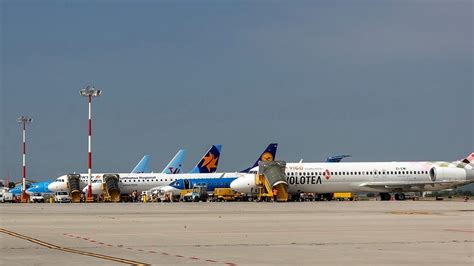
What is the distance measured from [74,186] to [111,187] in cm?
604

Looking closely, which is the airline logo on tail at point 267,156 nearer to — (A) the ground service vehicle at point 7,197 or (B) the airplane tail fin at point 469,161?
(B) the airplane tail fin at point 469,161

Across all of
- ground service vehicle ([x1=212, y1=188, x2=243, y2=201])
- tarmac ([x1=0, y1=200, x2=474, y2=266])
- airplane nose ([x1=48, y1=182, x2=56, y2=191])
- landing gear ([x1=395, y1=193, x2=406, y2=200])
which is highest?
airplane nose ([x1=48, y1=182, x2=56, y2=191])

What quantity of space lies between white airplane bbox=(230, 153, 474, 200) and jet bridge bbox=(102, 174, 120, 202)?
21.5 meters

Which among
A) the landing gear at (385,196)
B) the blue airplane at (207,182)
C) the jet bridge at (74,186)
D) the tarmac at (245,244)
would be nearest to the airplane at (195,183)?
the blue airplane at (207,182)

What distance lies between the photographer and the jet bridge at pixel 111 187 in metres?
124

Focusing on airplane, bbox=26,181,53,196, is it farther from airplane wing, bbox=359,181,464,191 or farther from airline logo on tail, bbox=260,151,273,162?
airplane wing, bbox=359,181,464,191

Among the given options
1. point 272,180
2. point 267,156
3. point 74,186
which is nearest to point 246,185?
point 272,180

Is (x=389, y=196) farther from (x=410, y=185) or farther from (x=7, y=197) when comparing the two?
(x=7, y=197)

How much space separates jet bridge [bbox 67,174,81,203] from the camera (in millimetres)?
124250

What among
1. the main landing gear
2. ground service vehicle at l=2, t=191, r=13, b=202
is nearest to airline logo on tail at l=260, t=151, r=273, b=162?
the main landing gear

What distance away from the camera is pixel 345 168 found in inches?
4353

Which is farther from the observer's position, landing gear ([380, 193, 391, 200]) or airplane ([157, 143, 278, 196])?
airplane ([157, 143, 278, 196])

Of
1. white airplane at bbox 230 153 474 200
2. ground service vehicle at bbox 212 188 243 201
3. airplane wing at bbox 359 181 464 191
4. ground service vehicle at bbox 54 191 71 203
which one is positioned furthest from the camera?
ground service vehicle at bbox 54 191 71 203

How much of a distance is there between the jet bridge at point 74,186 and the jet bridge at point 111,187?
3756 mm
